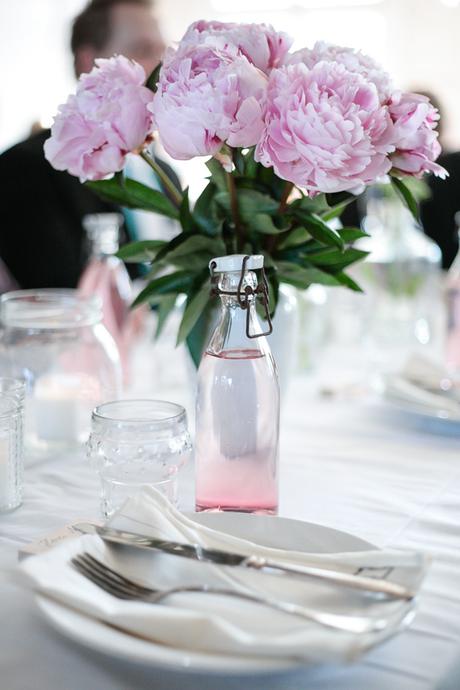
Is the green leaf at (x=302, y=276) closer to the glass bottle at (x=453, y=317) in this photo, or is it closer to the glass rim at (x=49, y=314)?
the glass rim at (x=49, y=314)

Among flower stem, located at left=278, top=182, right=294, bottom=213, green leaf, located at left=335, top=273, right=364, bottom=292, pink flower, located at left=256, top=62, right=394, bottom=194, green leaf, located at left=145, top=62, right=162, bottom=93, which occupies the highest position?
green leaf, located at left=145, top=62, right=162, bottom=93

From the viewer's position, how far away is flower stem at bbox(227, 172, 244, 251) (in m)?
0.81

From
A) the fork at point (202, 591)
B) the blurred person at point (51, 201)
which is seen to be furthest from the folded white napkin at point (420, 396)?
the blurred person at point (51, 201)

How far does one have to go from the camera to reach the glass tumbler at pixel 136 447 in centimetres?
70

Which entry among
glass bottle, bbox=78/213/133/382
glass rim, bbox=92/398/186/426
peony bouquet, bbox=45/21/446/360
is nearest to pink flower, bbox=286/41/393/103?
peony bouquet, bbox=45/21/446/360

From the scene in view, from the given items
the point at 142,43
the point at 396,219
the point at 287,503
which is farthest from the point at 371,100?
the point at 142,43

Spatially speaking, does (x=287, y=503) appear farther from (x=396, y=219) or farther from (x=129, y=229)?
(x=129, y=229)

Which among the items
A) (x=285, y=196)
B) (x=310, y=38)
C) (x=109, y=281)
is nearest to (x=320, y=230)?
(x=285, y=196)

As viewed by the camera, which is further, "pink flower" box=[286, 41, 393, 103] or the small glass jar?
the small glass jar

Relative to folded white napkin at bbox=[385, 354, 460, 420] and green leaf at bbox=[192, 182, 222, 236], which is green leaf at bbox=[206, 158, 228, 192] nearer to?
green leaf at bbox=[192, 182, 222, 236]

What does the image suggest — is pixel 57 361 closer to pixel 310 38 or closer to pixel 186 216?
pixel 186 216

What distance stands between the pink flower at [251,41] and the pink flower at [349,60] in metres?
0.02

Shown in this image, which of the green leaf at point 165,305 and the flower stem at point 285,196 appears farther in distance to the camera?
the green leaf at point 165,305

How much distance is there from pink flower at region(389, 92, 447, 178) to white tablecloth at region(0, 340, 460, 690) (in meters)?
0.30
